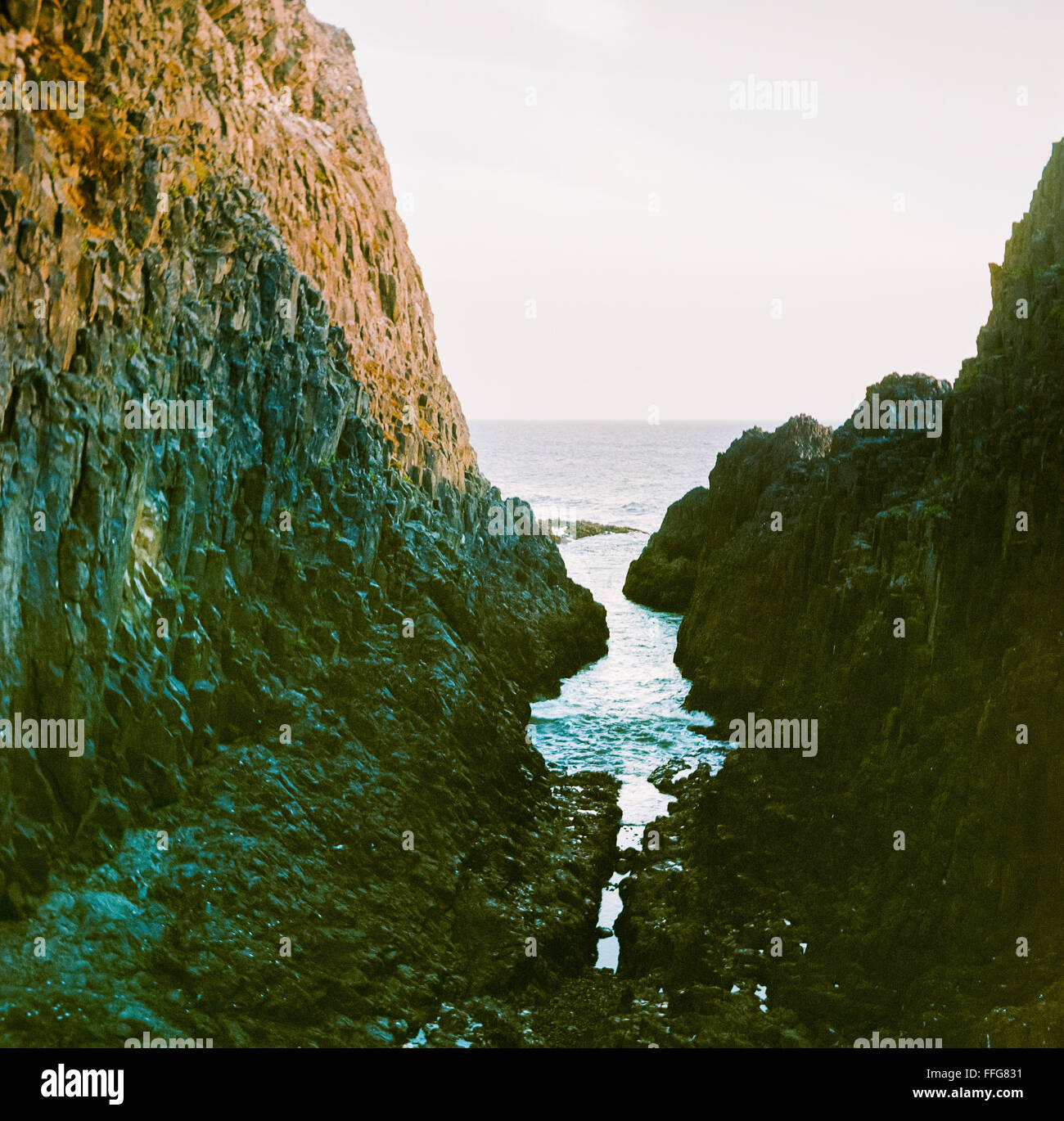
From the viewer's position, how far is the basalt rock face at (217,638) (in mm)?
17641

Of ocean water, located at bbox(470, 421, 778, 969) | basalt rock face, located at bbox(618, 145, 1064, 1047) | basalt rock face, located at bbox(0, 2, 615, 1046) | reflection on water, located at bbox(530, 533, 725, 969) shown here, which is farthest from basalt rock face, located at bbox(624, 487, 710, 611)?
basalt rock face, located at bbox(0, 2, 615, 1046)

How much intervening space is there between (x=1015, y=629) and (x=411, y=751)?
52.1ft

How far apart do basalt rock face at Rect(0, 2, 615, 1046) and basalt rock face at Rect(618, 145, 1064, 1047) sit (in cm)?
371

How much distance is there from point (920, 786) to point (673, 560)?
38.1m

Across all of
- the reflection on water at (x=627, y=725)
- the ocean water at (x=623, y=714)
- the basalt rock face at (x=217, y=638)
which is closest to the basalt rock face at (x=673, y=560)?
the ocean water at (x=623, y=714)

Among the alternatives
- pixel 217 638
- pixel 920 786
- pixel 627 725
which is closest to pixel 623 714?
pixel 627 725

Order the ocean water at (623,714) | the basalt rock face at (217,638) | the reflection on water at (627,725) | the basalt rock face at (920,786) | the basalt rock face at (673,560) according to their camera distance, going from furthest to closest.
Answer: the basalt rock face at (673,560) < the ocean water at (623,714) < the reflection on water at (627,725) < the basalt rock face at (920,786) < the basalt rock face at (217,638)

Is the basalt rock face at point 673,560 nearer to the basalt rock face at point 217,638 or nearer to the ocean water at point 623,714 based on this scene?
the ocean water at point 623,714

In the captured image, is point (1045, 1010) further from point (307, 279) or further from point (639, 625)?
point (639, 625)

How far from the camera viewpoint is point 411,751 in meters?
25.9

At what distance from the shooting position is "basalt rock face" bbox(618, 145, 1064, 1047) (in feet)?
60.5

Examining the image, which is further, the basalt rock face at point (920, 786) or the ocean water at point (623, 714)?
the ocean water at point (623, 714)

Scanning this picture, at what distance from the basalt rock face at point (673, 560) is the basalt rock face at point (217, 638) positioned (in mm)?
26960
